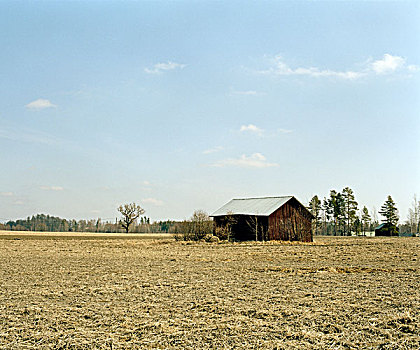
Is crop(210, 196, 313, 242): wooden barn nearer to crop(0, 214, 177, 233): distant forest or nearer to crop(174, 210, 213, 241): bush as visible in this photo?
crop(174, 210, 213, 241): bush

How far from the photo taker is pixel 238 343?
6219 millimetres

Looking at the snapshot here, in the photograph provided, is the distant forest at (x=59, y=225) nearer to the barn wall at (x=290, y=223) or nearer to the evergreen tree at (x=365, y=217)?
the evergreen tree at (x=365, y=217)

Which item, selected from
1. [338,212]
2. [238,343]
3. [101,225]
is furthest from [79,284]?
[101,225]

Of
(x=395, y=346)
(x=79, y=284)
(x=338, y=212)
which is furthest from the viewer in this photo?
(x=338, y=212)

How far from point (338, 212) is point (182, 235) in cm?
5691

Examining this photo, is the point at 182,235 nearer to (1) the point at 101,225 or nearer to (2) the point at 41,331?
(2) the point at 41,331

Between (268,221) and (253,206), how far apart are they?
391cm

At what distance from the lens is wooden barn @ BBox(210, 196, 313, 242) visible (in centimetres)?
4428

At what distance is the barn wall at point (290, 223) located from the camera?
4456 cm

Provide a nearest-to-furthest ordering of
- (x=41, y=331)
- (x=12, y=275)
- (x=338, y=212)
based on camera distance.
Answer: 1. (x=41, y=331)
2. (x=12, y=275)
3. (x=338, y=212)

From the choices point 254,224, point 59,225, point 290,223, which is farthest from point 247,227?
point 59,225

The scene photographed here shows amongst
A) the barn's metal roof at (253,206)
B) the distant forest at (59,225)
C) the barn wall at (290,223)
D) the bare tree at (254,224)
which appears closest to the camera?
the bare tree at (254,224)

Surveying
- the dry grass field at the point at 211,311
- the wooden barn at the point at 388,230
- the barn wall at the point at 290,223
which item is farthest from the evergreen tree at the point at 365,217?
the dry grass field at the point at 211,311

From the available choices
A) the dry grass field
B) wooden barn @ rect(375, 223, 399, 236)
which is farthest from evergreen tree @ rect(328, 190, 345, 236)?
the dry grass field
